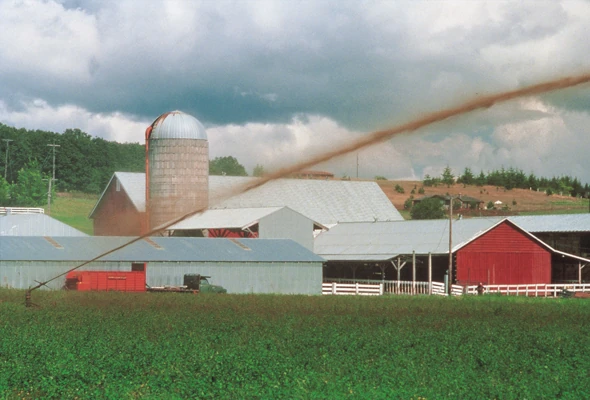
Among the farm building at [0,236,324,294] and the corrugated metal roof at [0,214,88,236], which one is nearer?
the farm building at [0,236,324,294]

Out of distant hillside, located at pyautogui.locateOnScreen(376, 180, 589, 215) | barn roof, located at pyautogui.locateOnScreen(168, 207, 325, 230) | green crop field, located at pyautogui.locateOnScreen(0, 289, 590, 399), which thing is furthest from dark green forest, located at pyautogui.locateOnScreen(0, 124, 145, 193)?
green crop field, located at pyautogui.locateOnScreen(0, 289, 590, 399)

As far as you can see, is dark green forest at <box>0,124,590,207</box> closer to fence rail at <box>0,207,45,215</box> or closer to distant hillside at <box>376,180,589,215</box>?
distant hillside at <box>376,180,589,215</box>

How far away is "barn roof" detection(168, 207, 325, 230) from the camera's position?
70394 mm

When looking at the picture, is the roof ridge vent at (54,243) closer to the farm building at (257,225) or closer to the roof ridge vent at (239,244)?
the roof ridge vent at (239,244)

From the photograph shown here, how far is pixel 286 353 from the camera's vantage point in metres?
24.0

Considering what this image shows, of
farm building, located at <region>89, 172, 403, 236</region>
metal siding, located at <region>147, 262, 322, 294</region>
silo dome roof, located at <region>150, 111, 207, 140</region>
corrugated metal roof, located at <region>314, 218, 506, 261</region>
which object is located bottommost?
metal siding, located at <region>147, 262, 322, 294</region>

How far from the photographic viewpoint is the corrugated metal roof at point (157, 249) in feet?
180

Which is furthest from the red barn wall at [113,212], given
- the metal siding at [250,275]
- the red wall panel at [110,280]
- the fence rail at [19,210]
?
the red wall panel at [110,280]

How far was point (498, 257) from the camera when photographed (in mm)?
66938

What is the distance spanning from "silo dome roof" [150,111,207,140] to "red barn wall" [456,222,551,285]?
800 inches

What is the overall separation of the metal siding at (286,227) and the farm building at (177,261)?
5181mm

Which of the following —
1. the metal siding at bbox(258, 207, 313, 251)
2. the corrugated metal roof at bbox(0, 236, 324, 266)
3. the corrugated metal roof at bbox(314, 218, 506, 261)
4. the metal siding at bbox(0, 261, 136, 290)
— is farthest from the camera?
the metal siding at bbox(258, 207, 313, 251)

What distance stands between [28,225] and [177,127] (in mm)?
17459

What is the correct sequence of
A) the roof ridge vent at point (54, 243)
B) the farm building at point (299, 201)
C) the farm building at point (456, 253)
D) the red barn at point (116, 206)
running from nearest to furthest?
the roof ridge vent at point (54, 243)
the farm building at point (456, 253)
the red barn at point (116, 206)
the farm building at point (299, 201)
